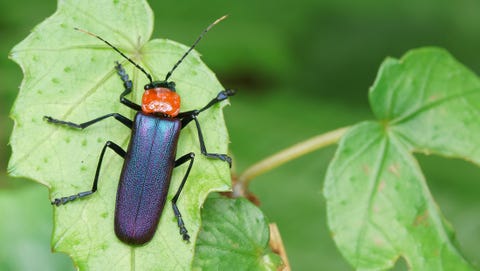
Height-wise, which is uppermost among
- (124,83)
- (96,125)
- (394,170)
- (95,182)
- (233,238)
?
(124,83)

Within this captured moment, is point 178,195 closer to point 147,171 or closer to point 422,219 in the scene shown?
point 147,171

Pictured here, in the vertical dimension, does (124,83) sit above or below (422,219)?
above

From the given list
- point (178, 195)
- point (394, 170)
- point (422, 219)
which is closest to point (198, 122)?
point (178, 195)

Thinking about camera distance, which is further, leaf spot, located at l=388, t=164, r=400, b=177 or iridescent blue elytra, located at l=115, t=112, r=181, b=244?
leaf spot, located at l=388, t=164, r=400, b=177

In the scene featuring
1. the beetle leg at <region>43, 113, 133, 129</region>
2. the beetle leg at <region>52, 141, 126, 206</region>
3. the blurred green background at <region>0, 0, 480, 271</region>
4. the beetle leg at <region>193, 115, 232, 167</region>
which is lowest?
the blurred green background at <region>0, 0, 480, 271</region>

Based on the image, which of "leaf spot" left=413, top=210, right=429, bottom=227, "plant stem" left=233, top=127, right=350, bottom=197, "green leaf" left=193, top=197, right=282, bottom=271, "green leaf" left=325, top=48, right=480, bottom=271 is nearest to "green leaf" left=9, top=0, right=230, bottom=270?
"green leaf" left=193, top=197, right=282, bottom=271

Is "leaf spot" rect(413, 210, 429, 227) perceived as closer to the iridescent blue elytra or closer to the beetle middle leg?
the beetle middle leg

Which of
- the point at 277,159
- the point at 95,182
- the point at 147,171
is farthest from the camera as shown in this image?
the point at 277,159

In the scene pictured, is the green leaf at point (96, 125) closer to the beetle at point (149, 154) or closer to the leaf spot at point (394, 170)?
the beetle at point (149, 154)
